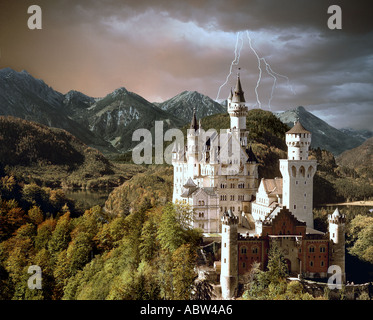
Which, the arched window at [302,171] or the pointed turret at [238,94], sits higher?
the pointed turret at [238,94]

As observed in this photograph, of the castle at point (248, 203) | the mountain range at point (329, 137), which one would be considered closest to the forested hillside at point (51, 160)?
the mountain range at point (329, 137)

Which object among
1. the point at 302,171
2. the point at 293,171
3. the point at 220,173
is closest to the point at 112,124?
the point at 220,173

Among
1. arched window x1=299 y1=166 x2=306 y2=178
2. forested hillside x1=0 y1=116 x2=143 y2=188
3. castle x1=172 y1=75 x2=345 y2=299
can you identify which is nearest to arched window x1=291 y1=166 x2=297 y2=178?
castle x1=172 y1=75 x2=345 y2=299

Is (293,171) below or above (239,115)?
below

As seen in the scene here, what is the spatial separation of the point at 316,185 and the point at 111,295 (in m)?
42.8

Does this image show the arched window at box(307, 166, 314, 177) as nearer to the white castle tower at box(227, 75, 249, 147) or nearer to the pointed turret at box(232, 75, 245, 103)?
the white castle tower at box(227, 75, 249, 147)

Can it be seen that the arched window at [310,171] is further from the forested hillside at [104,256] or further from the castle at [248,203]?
the forested hillside at [104,256]

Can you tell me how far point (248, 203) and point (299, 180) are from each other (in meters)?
6.70

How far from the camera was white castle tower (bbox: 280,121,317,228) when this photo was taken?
1328 inches

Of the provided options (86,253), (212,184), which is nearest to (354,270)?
(212,184)

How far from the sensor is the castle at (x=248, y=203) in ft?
92.0

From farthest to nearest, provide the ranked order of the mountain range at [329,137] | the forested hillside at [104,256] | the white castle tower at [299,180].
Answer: the mountain range at [329,137], the white castle tower at [299,180], the forested hillside at [104,256]

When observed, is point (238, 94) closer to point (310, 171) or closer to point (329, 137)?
point (310, 171)

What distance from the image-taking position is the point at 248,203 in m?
39.3
